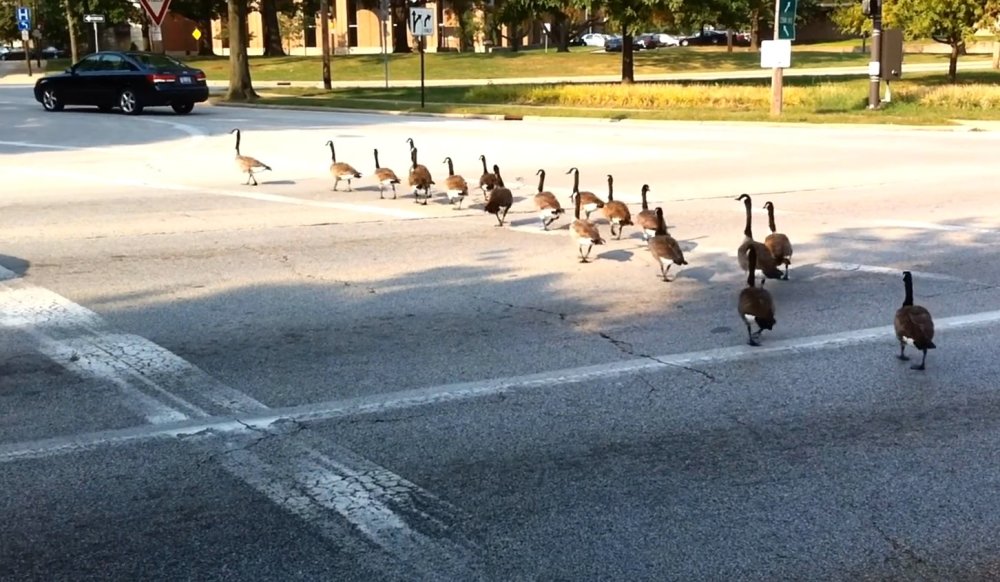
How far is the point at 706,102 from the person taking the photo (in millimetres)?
34562

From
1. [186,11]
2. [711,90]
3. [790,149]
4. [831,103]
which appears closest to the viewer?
[790,149]

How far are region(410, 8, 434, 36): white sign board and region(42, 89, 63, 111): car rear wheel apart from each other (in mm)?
10959

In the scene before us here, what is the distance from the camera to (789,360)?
721 centimetres

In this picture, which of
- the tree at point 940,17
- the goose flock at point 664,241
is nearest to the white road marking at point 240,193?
the goose flock at point 664,241

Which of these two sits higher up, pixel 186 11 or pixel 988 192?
pixel 186 11

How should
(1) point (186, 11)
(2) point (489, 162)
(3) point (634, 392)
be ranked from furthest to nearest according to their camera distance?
(1) point (186, 11)
(2) point (489, 162)
(3) point (634, 392)

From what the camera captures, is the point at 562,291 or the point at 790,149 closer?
the point at 562,291

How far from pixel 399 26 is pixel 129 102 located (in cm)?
4874

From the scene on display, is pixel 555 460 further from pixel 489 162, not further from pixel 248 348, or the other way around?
pixel 489 162

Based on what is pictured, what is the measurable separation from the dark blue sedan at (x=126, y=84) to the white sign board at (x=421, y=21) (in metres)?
6.63

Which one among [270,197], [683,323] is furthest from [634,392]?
[270,197]

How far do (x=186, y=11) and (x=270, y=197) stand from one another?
65905 mm

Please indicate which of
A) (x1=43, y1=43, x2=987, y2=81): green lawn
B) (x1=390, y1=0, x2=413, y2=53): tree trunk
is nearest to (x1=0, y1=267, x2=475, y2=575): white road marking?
(x1=43, y1=43, x2=987, y2=81): green lawn

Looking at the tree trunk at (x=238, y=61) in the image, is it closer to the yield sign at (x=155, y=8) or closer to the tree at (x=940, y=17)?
the yield sign at (x=155, y=8)
